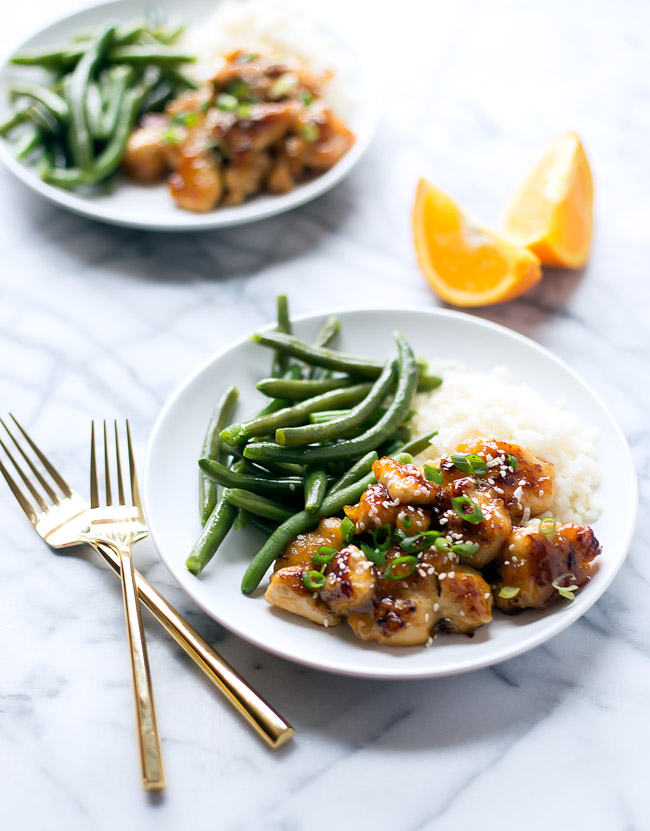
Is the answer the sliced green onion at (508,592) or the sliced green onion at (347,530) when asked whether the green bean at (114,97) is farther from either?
the sliced green onion at (508,592)

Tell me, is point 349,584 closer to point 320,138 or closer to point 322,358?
point 322,358

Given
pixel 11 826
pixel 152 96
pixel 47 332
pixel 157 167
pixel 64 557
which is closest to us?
pixel 11 826

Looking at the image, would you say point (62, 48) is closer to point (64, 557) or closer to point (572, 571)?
point (64, 557)

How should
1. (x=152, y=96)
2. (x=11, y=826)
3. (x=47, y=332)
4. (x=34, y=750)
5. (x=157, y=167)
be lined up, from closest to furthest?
(x=11, y=826) < (x=34, y=750) < (x=47, y=332) < (x=157, y=167) < (x=152, y=96)

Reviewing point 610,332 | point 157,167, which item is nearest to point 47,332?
point 157,167

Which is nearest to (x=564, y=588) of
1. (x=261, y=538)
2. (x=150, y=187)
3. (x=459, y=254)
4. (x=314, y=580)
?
(x=314, y=580)

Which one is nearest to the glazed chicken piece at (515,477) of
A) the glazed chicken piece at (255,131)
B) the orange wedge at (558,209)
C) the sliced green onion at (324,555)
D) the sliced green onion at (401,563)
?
the sliced green onion at (401,563)
